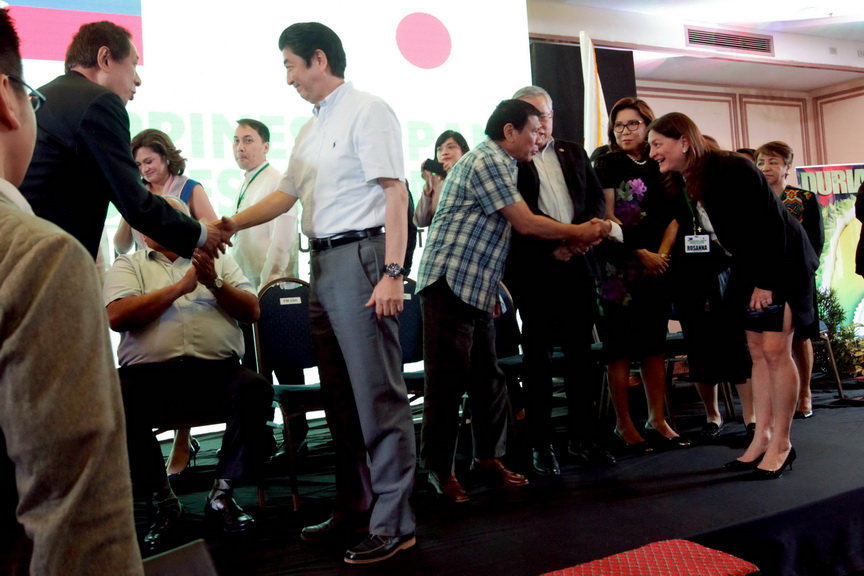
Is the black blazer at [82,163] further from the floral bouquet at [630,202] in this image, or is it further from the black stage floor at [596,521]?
the floral bouquet at [630,202]

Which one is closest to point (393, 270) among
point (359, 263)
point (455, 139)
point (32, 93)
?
point (359, 263)

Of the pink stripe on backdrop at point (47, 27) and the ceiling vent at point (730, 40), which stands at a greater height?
the ceiling vent at point (730, 40)

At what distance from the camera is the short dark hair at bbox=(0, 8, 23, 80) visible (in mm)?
715

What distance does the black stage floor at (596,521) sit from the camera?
78.5 inches

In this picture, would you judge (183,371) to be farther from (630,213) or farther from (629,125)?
(629,125)

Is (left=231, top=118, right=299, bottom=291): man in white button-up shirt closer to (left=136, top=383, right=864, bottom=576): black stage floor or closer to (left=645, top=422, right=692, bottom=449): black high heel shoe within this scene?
(left=136, top=383, right=864, bottom=576): black stage floor

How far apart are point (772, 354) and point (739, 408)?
184cm

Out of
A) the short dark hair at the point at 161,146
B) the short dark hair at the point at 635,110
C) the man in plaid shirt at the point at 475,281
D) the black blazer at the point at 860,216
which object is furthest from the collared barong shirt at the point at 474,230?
the black blazer at the point at 860,216

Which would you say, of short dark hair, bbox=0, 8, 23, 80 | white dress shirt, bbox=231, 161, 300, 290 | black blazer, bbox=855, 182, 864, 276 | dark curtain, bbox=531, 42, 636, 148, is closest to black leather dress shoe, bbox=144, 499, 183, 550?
white dress shirt, bbox=231, 161, 300, 290

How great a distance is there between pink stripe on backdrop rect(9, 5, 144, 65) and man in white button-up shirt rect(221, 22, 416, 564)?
1.84 meters

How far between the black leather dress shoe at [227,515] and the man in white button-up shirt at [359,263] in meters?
0.26

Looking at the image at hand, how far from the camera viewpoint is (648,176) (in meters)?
3.46

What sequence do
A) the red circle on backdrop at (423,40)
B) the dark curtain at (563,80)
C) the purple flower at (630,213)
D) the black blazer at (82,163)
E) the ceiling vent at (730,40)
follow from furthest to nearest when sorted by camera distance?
the ceiling vent at (730,40) → the dark curtain at (563,80) → the red circle on backdrop at (423,40) → the purple flower at (630,213) → the black blazer at (82,163)

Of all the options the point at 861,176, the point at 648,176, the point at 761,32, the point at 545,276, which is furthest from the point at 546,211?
the point at 761,32
